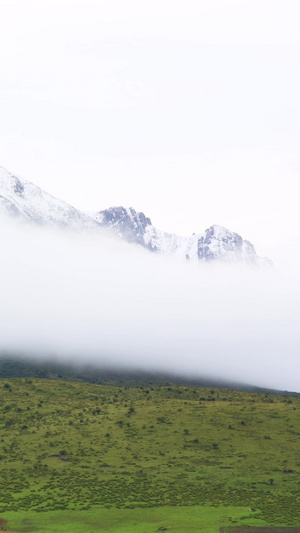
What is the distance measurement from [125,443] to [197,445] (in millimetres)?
15240

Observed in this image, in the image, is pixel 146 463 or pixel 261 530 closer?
pixel 261 530

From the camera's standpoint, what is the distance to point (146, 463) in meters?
95.1

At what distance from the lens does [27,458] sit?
326ft

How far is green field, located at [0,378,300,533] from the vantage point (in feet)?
228

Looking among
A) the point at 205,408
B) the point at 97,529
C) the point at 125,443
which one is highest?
the point at 205,408

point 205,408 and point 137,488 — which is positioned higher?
Result: point 205,408

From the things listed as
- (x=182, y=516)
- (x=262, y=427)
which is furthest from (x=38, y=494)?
(x=262, y=427)

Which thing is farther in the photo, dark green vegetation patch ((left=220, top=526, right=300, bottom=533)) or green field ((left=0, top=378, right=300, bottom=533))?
green field ((left=0, top=378, right=300, bottom=533))

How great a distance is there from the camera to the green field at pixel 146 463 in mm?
69625

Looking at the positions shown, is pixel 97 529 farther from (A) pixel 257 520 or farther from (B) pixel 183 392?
(B) pixel 183 392

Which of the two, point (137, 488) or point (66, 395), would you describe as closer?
Result: point (137, 488)

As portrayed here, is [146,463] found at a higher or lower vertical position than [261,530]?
higher

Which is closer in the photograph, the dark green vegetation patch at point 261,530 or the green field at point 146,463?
the dark green vegetation patch at point 261,530

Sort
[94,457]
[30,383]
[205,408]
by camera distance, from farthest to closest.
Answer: [30,383]
[205,408]
[94,457]
